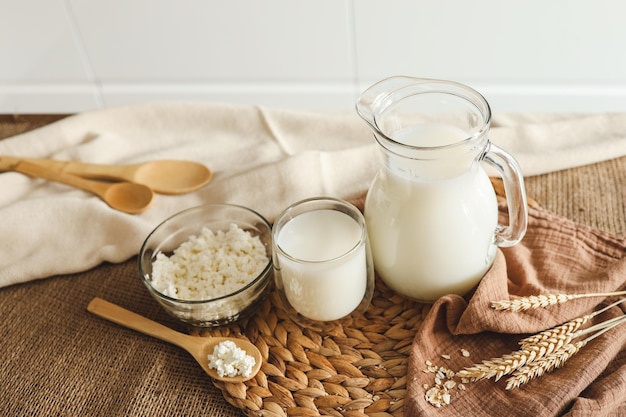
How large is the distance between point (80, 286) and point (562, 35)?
2.95ft

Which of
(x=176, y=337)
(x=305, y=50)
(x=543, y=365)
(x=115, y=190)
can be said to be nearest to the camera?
(x=543, y=365)

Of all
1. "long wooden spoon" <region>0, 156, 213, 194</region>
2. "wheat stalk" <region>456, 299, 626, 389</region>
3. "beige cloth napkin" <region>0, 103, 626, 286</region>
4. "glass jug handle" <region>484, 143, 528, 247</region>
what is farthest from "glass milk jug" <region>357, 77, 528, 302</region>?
"long wooden spoon" <region>0, 156, 213, 194</region>

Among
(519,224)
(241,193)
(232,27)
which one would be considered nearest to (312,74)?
(232,27)

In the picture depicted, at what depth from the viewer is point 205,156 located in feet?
3.76

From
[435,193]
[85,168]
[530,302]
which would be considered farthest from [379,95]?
[85,168]

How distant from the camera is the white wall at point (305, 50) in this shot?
47.9 inches

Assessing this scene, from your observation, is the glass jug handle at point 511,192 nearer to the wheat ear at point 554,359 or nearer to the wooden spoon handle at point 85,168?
the wheat ear at point 554,359

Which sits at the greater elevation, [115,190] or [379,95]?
[379,95]

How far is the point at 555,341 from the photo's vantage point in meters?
0.74

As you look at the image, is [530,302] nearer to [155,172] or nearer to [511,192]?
[511,192]

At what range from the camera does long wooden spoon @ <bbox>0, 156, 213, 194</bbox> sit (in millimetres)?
1072

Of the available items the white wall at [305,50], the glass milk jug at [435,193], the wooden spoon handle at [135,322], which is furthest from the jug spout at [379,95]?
the white wall at [305,50]

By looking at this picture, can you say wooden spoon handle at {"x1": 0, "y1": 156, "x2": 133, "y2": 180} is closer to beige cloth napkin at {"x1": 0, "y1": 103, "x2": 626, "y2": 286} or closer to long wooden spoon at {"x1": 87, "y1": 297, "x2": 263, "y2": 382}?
beige cloth napkin at {"x1": 0, "y1": 103, "x2": 626, "y2": 286}

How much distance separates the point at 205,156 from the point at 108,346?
390 mm
